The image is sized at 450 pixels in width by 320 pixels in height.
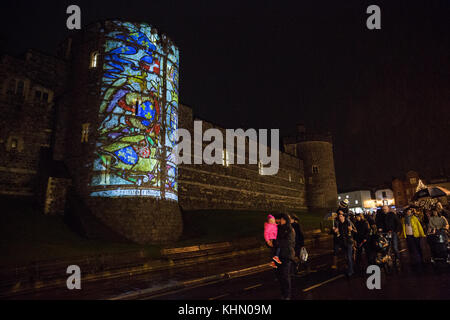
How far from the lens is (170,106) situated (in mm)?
19531

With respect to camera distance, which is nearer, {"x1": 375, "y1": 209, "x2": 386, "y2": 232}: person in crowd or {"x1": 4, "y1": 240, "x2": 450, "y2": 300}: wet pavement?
{"x1": 4, "y1": 240, "x2": 450, "y2": 300}: wet pavement

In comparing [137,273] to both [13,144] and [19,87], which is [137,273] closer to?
[13,144]

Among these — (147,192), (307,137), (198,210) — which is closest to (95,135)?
(147,192)

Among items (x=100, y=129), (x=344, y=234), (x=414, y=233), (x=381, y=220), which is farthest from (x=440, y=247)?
(x=100, y=129)

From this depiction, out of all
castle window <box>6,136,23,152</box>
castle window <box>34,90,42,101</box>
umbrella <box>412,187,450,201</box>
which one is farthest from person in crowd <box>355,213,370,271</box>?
castle window <box>34,90,42,101</box>

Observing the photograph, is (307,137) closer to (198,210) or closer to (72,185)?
(198,210)

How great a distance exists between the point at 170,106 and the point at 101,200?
7.32 meters

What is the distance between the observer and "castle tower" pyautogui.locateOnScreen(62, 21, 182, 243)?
16.3 meters

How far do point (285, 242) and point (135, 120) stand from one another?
43.3 feet

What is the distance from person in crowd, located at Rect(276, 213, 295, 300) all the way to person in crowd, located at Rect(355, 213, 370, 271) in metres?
3.95

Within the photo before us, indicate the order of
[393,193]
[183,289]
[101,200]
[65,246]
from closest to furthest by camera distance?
[183,289] → [65,246] → [101,200] → [393,193]

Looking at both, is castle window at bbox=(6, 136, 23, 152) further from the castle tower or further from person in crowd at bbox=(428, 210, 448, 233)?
person in crowd at bbox=(428, 210, 448, 233)

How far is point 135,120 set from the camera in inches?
678

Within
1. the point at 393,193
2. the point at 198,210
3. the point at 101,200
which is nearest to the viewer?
the point at 101,200
